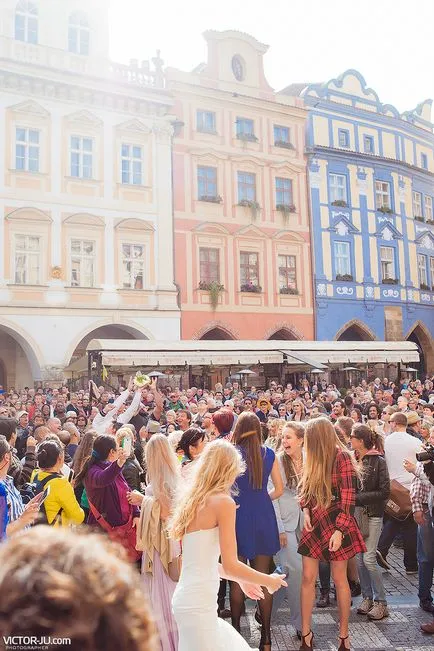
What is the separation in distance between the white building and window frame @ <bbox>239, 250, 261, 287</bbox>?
350 centimetres

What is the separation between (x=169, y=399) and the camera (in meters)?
15.8

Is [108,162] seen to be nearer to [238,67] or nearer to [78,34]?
[78,34]

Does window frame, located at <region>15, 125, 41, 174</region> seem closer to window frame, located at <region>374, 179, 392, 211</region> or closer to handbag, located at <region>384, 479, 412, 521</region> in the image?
window frame, located at <region>374, 179, 392, 211</region>

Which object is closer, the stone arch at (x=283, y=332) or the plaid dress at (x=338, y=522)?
the plaid dress at (x=338, y=522)

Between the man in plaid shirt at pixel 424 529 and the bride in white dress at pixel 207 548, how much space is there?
2.69 metres

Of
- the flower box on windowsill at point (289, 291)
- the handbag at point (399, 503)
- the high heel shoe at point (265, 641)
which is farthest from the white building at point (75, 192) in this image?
the high heel shoe at point (265, 641)

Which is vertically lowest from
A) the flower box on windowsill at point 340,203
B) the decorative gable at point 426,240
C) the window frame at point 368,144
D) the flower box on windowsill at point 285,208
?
the decorative gable at point 426,240

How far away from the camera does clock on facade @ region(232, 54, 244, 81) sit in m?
27.2

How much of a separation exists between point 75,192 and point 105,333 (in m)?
5.47

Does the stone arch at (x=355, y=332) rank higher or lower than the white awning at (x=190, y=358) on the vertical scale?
higher

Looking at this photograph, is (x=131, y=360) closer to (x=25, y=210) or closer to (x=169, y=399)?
(x=169, y=399)

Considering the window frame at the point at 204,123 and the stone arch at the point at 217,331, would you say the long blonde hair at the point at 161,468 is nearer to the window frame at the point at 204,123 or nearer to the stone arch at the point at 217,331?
the stone arch at the point at 217,331

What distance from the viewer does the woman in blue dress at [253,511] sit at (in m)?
5.12

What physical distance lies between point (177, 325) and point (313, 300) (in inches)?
276
